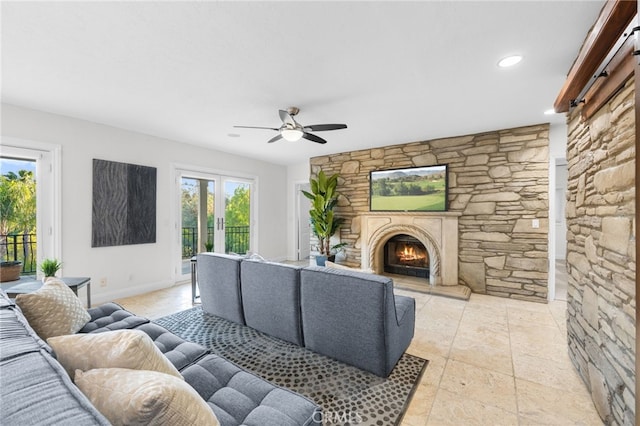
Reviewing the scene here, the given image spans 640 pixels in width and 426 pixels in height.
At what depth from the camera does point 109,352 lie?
0.92 m

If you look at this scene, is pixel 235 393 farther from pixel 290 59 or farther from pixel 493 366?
pixel 290 59

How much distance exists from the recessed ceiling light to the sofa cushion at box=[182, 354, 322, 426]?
2753 mm

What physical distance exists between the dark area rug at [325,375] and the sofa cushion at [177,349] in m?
0.65

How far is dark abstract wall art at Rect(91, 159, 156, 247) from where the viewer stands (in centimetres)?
358

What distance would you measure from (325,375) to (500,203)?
359 centimetres

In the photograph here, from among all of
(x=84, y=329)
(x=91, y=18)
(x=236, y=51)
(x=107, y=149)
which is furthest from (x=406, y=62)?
(x=107, y=149)

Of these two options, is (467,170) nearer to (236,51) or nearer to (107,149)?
(236,51)

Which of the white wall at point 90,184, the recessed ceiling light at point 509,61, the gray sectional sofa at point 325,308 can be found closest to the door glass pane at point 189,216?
the white wall at point 90,184

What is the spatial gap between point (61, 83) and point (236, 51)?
1859mm

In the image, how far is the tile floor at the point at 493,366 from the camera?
165cm

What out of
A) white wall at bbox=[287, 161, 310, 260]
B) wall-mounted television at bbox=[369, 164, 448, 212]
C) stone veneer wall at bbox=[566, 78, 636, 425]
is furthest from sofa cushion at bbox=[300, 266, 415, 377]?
white wall at bbox=[287, 161, 310, 260]

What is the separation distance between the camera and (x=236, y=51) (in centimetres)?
200

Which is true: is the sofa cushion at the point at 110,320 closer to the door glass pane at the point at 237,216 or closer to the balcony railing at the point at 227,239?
the balcony railing at the point at 227,239

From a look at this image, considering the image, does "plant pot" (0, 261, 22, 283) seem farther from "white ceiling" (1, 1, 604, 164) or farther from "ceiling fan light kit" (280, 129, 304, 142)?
"ceiling fan light kit" (280, 129, 304, 142)
